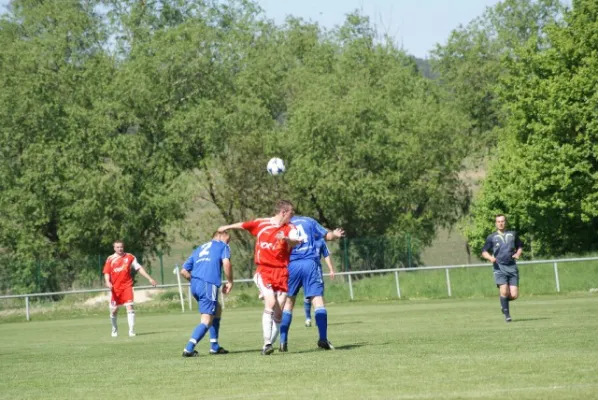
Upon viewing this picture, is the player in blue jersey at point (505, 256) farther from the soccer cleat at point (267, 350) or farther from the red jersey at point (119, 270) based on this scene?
the red jersey at point (119, 270)

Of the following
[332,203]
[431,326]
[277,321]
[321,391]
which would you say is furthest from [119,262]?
[332,203]

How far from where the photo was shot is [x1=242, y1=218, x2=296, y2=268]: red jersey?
573 inches

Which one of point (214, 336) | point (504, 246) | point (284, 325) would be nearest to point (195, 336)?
point (214, 336)

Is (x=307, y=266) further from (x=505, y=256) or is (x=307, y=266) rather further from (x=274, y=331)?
(x=505, y=256)

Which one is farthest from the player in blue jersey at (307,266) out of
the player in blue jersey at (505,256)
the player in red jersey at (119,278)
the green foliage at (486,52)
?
the green foliage at (486,52)

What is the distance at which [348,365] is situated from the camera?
1247 cm

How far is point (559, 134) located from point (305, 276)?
121 ft

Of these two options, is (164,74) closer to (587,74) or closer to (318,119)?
(318,119)

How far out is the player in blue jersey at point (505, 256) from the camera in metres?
20.6

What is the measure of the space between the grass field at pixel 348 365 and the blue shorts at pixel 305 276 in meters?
0.85

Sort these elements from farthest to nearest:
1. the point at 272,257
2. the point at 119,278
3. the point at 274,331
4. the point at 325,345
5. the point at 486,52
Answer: the point at 486,52, the point at 119,278, the point at 325,345, the point at 274,331, the point at 272,257

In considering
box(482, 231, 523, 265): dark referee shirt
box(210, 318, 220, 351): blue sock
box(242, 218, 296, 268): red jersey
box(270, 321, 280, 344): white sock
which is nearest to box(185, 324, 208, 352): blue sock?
box(210, 318, 220, 351): blue sock

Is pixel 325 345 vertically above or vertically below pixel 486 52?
below

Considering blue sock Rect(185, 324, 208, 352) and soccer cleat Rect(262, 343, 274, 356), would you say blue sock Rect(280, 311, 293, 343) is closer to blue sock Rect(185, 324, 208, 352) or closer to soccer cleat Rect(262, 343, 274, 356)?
soccer cleat Rect(262, 343, 274, 356)
